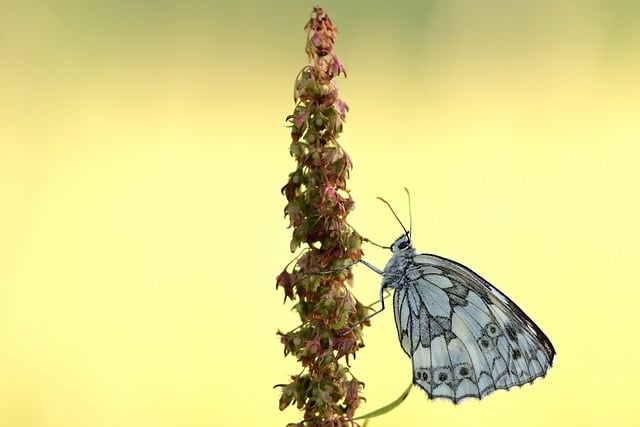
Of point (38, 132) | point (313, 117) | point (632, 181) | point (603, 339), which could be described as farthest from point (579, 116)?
point (313, 117)

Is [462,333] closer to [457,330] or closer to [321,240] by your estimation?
[457,330]

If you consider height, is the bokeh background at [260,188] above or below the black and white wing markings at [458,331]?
above

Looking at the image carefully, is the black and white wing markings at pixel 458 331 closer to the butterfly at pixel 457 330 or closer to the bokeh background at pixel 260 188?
the butterfly at pixel 457 330

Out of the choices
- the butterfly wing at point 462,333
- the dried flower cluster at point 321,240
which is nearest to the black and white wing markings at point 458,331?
the butterfly wing at point 462,333

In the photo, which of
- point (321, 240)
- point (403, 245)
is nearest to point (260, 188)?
point (403, 245)

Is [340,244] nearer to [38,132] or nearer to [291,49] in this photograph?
[38,132]

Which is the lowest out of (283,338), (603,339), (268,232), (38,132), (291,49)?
(283,338)

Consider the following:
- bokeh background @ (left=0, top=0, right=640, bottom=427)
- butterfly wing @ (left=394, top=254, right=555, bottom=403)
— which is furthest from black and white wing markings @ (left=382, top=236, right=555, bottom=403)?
bokeh background @ (left=0, top=0, right=640, bottom=427)

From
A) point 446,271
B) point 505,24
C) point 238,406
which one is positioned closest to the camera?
point 446,271
